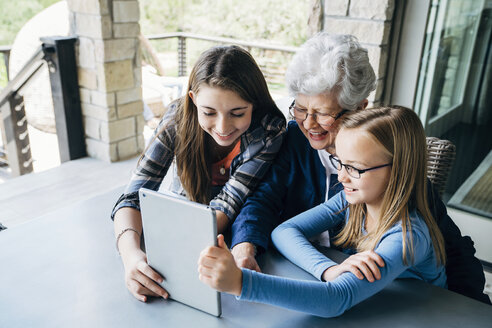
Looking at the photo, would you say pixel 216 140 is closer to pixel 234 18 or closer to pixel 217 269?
pixel 217 269

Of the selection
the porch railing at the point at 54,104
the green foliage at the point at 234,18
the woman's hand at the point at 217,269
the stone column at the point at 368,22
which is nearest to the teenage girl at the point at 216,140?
the woman's hand at the point at 217,269

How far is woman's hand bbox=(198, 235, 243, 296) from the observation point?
79 centimetres

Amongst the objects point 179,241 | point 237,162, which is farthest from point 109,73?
point 179,241

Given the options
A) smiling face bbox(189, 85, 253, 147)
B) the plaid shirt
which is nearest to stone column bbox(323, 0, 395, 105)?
the plaid shirt

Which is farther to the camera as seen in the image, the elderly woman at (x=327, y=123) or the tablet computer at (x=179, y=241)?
the elderly woman at (x=327, y=123)

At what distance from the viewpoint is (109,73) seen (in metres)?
3.20

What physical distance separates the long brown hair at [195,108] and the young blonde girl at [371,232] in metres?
0.34

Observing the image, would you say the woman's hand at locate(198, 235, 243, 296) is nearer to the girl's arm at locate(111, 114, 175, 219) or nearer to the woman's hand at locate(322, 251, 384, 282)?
the woman's hand at locate(322, 251, 384, 282)

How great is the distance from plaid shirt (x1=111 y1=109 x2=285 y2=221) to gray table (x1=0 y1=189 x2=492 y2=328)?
0.24m

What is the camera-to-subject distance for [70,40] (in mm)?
3213

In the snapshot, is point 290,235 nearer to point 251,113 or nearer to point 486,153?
point 251,113

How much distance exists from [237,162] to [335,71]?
405 millimetres

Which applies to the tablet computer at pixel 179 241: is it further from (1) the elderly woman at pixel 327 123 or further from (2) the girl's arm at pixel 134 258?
(1) the elderly woman at pixel 327 123

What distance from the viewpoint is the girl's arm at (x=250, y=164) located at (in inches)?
49.4
